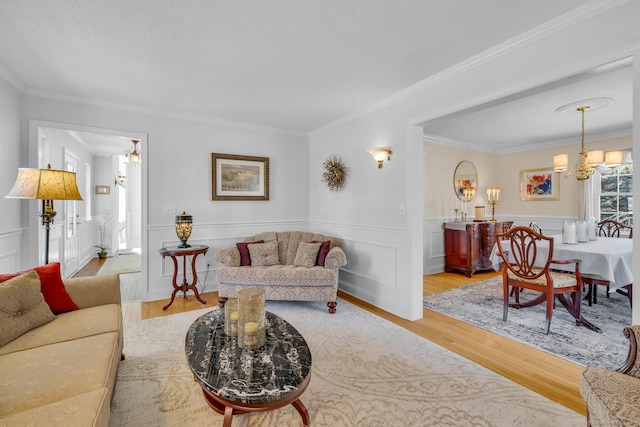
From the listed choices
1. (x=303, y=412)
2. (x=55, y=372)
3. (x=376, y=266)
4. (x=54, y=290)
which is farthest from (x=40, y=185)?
(x=376, y=266)

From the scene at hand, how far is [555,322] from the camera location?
3.16 m

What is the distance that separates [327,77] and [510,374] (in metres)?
2.97

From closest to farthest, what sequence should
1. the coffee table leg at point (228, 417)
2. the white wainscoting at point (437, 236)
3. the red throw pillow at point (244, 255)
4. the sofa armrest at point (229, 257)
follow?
the coffee table leg at point (228, 417), the sofa armrest at point (229, 257), the red throw pillow at point (244, 255), the white wainscoting at point (437, 236)

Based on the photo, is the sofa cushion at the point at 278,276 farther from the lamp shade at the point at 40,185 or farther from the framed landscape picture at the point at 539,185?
the framed landscape picture at the point at 539,185

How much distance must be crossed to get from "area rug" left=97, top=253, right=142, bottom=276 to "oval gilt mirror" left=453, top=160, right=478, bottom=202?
6.24 metres

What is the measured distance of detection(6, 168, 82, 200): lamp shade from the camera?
2.28 metres

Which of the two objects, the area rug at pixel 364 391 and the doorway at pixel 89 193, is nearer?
the area rug at pixel 364 391

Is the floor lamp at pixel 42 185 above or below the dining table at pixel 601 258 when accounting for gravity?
above

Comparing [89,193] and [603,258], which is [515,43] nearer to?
[603,258]

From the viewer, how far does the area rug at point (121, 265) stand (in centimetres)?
544

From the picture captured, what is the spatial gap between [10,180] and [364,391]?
149 inches

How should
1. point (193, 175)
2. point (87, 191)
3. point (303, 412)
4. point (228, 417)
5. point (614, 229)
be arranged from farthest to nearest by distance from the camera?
point (87, 191)
point (614, 229)
point (193, 175)
point (303, 412)
point (228, 417)

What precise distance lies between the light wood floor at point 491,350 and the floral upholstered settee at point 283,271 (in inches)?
21.6

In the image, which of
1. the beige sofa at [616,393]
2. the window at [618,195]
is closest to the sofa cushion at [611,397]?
the beige sofa at [616,393]
